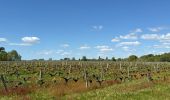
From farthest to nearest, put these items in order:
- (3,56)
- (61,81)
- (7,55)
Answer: (7,55) < (3,56) < (61,81)

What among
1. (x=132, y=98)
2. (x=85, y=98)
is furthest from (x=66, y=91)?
(x=132, y=98)

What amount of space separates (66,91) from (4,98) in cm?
439

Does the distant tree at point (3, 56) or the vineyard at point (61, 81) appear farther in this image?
Answer: the distant tree at point (3, 56)

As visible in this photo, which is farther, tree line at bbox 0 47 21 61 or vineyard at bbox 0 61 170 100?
tree line at bbox 0 47 21 61

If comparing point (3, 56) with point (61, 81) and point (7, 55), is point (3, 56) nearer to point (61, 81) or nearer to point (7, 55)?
point (7, 55)

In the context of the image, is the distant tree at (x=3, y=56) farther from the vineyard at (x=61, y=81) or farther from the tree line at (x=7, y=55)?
the vineyard at (x=61, y=81)

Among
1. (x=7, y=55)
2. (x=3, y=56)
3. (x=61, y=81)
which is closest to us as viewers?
(x=61, y=81)

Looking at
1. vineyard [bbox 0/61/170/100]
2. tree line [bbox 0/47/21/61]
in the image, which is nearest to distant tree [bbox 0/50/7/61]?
tree line [bbox 0/47/21/61]

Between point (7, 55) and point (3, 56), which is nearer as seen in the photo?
point (3, 56)

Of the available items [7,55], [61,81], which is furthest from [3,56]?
[61,81]

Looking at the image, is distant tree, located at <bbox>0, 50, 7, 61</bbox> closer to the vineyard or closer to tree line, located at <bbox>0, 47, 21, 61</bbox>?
tree line, located at <bbox>0, 47, 21, 61</bbox>

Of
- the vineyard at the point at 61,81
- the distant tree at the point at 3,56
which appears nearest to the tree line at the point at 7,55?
the distant tree at the point at 3,56

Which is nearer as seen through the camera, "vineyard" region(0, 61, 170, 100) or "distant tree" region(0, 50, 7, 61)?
"vineyard" region(0, 61, 170, 100)

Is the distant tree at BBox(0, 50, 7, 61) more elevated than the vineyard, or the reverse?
the distant tree at BBox(0, 50, 7, 61)
